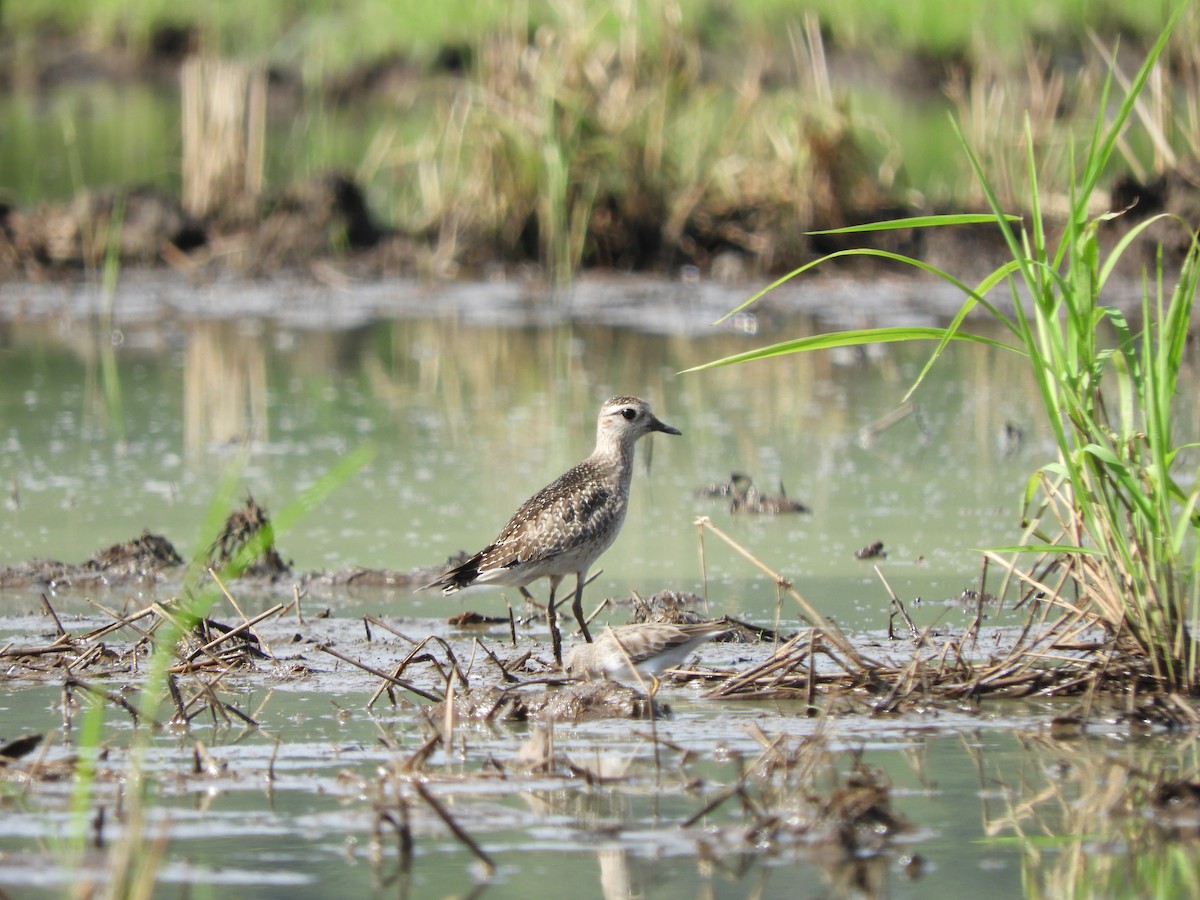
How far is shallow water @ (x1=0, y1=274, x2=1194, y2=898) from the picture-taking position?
4.29m

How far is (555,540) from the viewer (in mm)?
6426

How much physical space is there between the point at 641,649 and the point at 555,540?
95 centimetres

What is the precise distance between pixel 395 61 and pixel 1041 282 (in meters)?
25.8

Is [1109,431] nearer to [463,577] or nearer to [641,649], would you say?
[641,649]

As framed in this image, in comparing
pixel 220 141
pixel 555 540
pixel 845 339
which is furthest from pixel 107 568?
pixel 220 141

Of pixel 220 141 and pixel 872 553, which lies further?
pixel 220 141

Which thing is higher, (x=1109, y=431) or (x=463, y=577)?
(x=1109, y=431)

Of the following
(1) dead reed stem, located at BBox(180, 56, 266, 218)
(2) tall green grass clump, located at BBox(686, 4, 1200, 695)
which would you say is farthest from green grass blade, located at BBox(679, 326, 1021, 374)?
(1) dead reed stem, located at BBox(180, 56, 266, 218)

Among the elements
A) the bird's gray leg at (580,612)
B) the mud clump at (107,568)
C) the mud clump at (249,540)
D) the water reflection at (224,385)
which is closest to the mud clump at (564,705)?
the bird's gray leg at (580,612)

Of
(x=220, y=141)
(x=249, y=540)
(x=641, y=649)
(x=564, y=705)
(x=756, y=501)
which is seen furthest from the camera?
(x=220, y=141)

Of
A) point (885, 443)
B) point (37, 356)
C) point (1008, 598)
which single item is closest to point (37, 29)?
point (37, 356)

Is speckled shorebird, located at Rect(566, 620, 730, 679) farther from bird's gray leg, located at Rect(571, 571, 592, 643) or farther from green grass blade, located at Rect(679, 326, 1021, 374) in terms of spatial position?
green grass blade, located at Rect(679, 326, 1021, 374)

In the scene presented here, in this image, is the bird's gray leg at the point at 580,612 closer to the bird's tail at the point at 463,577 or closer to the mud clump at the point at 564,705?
the bird's tail at the point at 463,577

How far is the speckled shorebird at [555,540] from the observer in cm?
641
